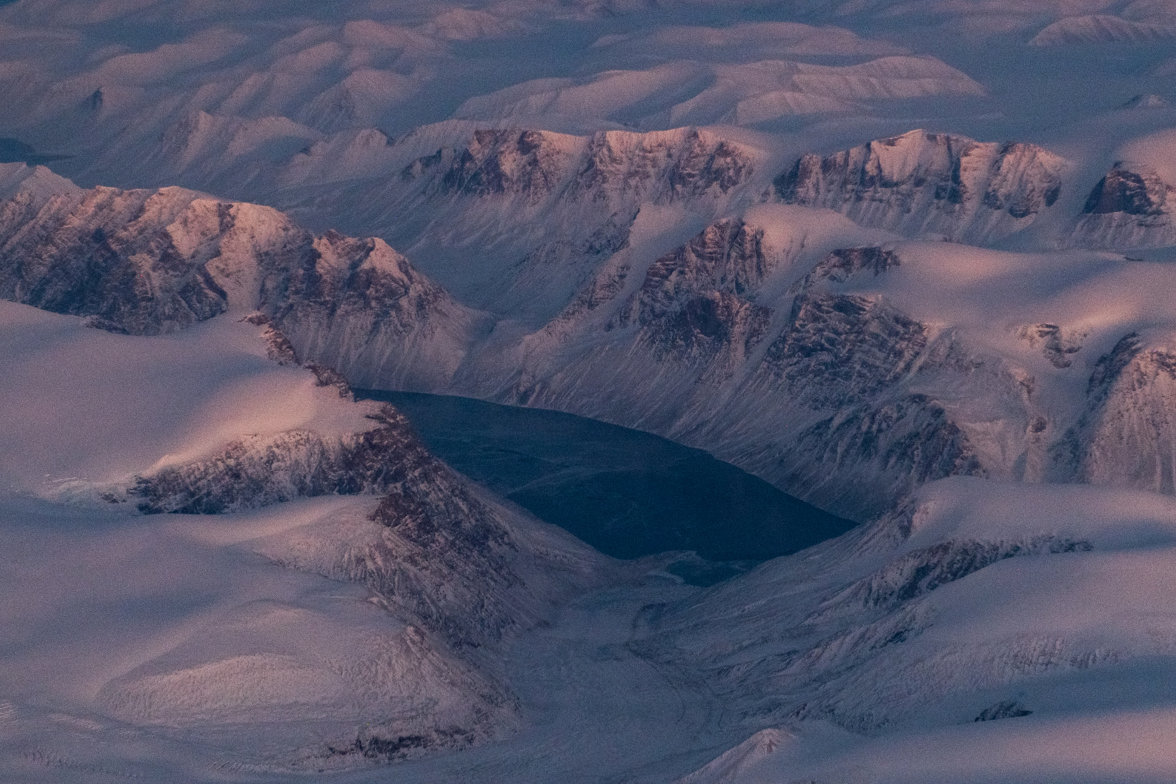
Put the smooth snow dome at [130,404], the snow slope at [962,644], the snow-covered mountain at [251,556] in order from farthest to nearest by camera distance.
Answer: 1. the smooth snow dome at [130,404]
2. the snow-covered mountain at [251,556]
3. the snow slope at [962,644]

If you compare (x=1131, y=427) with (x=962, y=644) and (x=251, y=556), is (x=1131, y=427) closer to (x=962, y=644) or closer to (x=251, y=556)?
(x=962, y=644)

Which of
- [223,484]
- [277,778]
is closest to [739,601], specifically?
[223,484]

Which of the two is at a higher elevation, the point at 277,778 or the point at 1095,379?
the point at 1095,379

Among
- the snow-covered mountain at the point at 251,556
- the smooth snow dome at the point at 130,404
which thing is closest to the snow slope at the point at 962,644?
the snow-covered mountain at the point at 251,556

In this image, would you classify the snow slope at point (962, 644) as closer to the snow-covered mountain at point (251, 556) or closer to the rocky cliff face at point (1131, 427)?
the snow-covered mountain at point (251, 556)

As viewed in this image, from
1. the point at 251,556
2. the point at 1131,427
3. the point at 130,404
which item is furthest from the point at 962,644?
the point at 1131,427

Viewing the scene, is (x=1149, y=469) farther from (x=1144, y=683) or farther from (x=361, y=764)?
(x=361, y=764)

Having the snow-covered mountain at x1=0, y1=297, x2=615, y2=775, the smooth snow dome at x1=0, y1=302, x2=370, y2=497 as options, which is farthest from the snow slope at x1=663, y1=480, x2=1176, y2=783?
the smooth snow dome at x1=0, y1=302, x2=370, y2=497

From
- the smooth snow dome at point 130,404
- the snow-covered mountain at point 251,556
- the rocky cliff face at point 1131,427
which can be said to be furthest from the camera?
the rocky cliff face at point 1131,427

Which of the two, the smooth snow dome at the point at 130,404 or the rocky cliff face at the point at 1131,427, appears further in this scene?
Result: the rocky cliff face at the point at 1131,427

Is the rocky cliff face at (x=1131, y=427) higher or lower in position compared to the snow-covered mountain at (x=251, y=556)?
higher

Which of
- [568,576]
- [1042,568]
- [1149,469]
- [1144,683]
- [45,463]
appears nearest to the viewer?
[1144,683]
